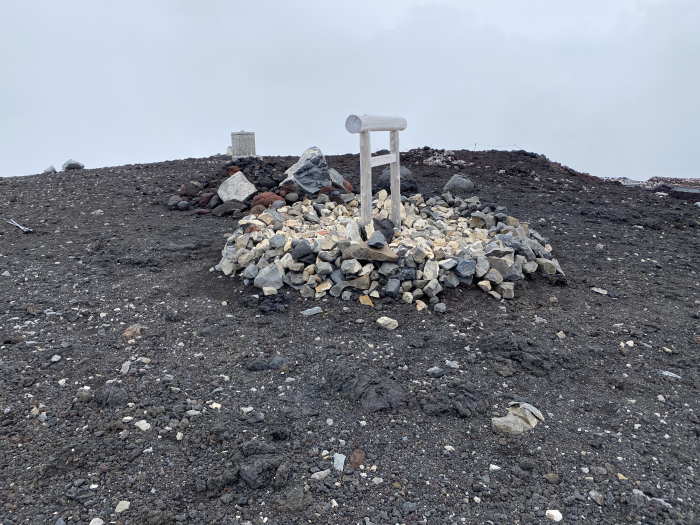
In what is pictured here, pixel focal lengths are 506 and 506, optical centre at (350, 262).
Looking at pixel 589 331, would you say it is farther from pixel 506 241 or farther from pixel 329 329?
pixel 329 329

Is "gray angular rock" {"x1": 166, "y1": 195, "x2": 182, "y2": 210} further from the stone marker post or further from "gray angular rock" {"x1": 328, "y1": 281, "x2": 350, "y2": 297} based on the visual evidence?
"gray angular rock" {"x1": 328, "y1": 281, "x2": 350, "y2": 297}

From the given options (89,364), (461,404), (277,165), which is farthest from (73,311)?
(277,165)

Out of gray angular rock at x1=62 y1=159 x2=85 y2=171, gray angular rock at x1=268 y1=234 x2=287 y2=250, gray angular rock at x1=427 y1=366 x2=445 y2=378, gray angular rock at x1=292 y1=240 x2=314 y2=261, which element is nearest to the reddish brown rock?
gray angular rock at x1=268 y1=234 x2=287 y2=250

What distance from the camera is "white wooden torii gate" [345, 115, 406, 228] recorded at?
6371mm

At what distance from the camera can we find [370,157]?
6770mm

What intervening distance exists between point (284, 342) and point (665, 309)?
4772mm

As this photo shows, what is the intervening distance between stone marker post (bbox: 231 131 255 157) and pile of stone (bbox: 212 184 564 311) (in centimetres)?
695

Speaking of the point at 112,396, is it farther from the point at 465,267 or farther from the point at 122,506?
the point at 465,267

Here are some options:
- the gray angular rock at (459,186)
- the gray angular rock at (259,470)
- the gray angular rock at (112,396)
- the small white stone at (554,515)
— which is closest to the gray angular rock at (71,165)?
the gray angular rock at (459,186)

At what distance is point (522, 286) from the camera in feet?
21.3

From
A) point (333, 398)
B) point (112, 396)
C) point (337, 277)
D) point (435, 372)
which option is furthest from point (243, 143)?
point (333, 398)

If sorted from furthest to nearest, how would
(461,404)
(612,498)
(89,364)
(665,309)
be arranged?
1. (665,309)
2. (89,364)
3. (461,404)
4. (612,498)

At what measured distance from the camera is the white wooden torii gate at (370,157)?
6.37 metres

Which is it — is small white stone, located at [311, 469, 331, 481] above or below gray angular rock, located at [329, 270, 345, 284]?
below
